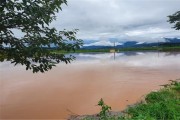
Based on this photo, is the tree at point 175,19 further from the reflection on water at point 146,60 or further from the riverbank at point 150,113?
the riverbank at point 150,113

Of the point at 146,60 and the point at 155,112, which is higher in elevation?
the point at 155,112

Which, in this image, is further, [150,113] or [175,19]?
[175,19]

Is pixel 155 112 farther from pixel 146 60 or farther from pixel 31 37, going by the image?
pixel 146 60

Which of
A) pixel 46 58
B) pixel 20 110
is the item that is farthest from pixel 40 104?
pixel 46 58

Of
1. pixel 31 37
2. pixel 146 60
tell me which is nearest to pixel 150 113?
pixel 31 37

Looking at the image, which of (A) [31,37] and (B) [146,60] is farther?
(B) [146,60]

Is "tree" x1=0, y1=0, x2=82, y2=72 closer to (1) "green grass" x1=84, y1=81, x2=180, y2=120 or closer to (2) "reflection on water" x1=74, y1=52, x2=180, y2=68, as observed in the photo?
(1) "green grass" x1=84, y1=81, x2=180, y2=120

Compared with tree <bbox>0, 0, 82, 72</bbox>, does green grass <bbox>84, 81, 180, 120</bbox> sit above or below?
below

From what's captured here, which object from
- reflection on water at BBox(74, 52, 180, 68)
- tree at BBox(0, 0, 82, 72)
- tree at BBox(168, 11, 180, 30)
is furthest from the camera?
tree at BBox(168, 11, 180, 30)

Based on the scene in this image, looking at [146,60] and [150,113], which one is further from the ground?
[150,113]

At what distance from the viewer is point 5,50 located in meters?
5.27

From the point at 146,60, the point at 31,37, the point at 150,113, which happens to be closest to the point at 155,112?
the point at 150,113

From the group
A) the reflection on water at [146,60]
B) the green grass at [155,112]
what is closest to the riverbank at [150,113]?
the green grass at [155,112]

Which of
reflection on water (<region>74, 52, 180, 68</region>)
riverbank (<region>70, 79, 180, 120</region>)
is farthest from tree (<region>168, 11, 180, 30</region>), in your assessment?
riverbank (<region>70, 79, 180, 120</region>)
